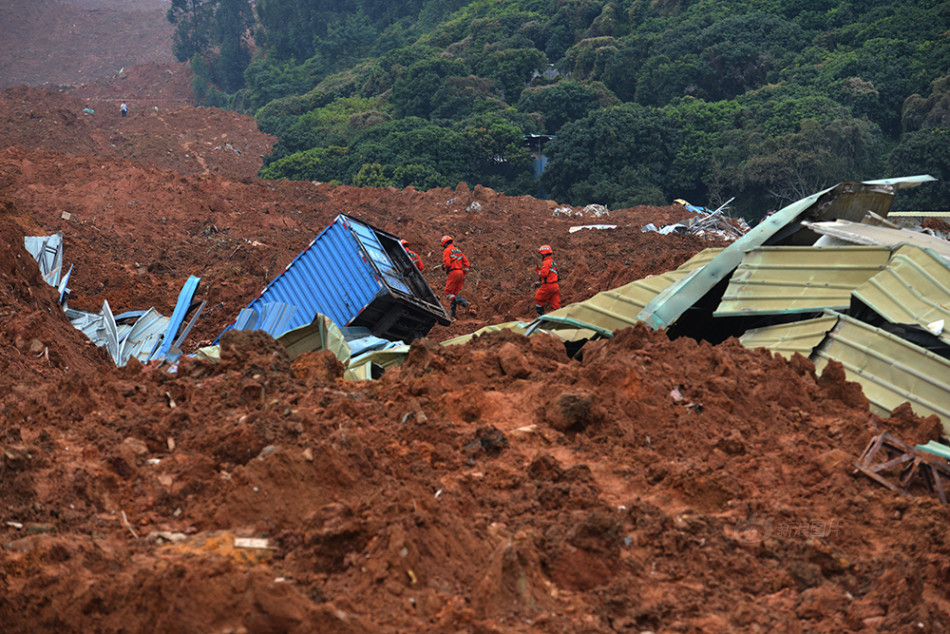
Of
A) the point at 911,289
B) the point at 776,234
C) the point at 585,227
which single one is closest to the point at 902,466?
the point at 911,289

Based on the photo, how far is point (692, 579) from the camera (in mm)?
4539

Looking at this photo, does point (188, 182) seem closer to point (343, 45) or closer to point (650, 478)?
point (650, 478)

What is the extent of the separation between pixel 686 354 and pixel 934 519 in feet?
8.84

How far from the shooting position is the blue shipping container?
11.0 metres

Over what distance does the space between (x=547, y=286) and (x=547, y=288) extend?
0.03 metres

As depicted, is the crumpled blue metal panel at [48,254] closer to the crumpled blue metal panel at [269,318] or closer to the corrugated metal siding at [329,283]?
the corrugated metal siding at [329,283]

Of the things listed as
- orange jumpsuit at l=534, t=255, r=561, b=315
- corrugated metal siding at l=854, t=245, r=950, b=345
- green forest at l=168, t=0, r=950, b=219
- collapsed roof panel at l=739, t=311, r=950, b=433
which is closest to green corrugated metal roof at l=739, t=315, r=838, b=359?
collapsed roof panel at l=739, t=311, r=950, b=433

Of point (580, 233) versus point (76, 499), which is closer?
point (76, 499)

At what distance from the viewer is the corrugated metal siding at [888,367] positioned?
7.32 metres

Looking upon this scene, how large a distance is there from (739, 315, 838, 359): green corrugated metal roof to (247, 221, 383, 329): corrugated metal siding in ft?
15.3

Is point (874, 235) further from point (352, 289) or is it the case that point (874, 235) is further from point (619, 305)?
point (352, 289)

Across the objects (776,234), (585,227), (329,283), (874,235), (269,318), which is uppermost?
(874,235)

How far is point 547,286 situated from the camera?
12406 millimetres

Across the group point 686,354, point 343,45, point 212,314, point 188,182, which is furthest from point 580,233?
point 343,45
